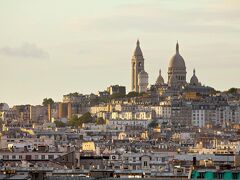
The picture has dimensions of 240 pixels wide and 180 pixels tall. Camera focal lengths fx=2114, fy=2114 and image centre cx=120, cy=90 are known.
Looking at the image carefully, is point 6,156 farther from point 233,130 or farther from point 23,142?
point 233,130

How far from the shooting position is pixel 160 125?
194750mm

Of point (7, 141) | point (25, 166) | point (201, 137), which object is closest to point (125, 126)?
point (201, 137)

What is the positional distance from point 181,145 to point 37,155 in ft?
162

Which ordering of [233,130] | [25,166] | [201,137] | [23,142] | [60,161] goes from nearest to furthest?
1. [25,166]
2. [60,161]
3. [23,142]
4. [201,137]
5. [233,130]

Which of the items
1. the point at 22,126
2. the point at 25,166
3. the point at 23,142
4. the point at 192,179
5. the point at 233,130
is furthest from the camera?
the point at 22,126

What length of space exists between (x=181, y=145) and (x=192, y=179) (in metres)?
89.9

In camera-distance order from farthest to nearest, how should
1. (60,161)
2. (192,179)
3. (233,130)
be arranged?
(233,130)
(60,161)
(192,179)

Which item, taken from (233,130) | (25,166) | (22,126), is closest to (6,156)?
(25,166)

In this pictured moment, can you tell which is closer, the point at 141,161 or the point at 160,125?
the point at 141,161

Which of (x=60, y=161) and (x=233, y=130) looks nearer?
(x=60, y=161)

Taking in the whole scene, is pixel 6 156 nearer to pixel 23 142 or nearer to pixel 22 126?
pixel 23 142

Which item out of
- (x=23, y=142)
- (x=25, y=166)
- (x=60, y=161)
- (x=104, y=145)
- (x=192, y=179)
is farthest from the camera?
(x=104, y=145)

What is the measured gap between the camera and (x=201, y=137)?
161750 mm

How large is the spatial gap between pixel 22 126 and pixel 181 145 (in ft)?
160
